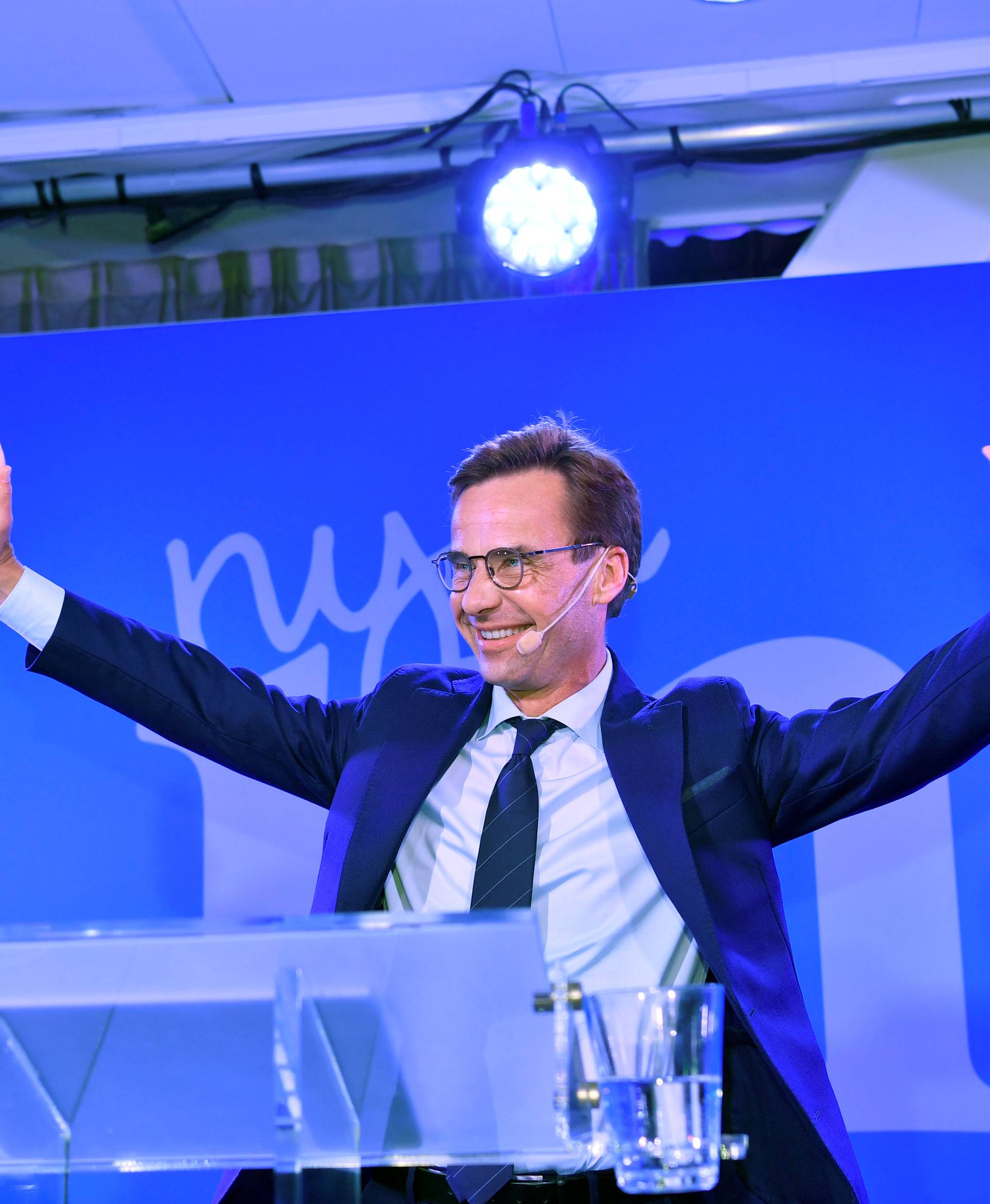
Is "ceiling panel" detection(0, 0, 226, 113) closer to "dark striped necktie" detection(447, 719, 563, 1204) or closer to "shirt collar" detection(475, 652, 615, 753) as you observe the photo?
"shirt collar" detection(475, 652, 615, 753)

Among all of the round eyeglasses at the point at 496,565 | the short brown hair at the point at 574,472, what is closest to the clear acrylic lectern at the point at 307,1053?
the round eyeglasses at the point at 496,565

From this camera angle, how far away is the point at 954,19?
3.34m

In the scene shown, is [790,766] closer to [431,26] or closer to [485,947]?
[485,947]

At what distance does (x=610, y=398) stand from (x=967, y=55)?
133cm

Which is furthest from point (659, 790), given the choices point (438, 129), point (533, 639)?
point (438, 129)

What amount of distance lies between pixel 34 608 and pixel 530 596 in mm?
805

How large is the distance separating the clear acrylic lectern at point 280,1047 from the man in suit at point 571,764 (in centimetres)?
Answer: 51

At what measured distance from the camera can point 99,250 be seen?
172 inches

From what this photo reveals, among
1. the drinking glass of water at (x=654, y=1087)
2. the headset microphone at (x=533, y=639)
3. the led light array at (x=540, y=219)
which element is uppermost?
the led light array at (x=540, y=219)

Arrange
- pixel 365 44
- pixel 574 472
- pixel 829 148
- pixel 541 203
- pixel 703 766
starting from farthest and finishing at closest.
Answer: pixel 829 148, pixel 365 44, pixel 541 203, pixel 574 472, pixel 703 766

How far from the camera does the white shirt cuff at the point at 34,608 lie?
6.93 feet

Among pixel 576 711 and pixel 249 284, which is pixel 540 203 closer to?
pixel 249 284

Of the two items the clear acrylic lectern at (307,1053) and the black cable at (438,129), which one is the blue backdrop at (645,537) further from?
the clear acrylic lectern at (307,1053)

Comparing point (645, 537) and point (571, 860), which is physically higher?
point (645, 537)
